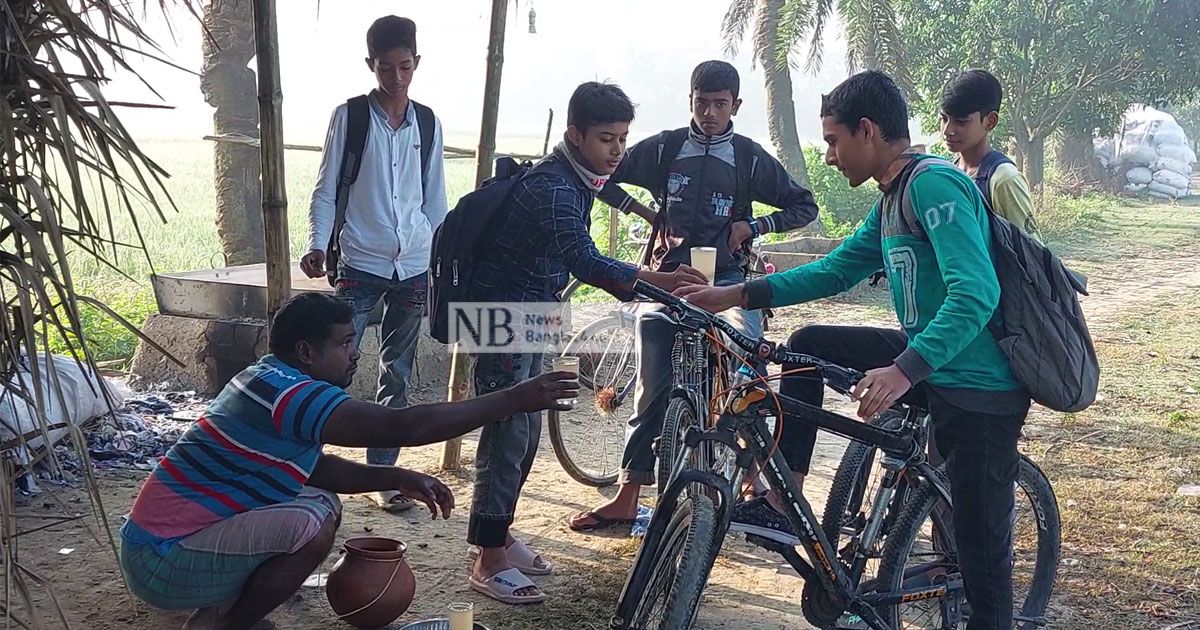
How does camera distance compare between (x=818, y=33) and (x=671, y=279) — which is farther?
(x=818, y=33)

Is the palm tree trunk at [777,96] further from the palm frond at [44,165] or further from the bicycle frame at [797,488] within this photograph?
the palm frond at [44,165]

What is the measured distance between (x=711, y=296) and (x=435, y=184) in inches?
72.8

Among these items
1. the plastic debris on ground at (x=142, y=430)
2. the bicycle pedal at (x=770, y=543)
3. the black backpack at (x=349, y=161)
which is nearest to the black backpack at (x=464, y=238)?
the black backpack at (x=349, y=161)

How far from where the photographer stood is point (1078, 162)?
30.8 m

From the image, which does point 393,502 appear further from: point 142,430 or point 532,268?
point 142,430

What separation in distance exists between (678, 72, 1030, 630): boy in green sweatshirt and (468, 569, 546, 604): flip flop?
3.69 ft

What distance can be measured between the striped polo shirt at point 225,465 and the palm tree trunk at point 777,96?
1806cm

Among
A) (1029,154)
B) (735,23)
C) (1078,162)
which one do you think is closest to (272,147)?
(735,23)

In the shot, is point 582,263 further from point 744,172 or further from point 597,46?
point 597,46

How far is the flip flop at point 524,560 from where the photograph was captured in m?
4.54

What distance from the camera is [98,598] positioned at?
4.17 meters

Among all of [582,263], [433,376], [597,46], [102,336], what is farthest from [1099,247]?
[597,46]

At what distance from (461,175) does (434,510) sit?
91.9 feet

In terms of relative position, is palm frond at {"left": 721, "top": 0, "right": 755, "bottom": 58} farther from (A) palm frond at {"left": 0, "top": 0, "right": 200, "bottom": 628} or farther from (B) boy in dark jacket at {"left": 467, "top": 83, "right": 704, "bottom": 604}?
(A) palm frond at {"left": 0, "top": 0, "right": 200, "bottom": 628}
